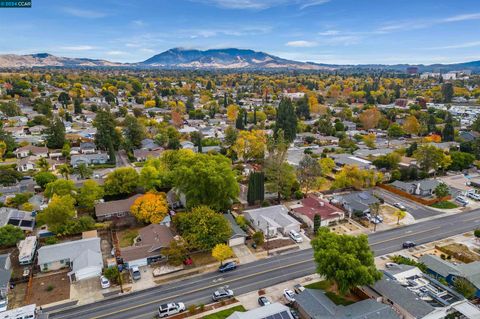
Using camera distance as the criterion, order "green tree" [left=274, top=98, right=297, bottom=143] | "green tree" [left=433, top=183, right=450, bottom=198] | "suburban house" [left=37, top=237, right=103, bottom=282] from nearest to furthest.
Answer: "suburban house" [left=37, top=237, right=103, bottom=282]
"green tree" [left=433, top=183, right=450, bottom=198]
"green tree" [left=274, top=98, right=297, bottom=143]

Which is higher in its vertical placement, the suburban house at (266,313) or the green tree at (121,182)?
the green tree at (121,182)

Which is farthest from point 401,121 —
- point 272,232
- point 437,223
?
point 272,232

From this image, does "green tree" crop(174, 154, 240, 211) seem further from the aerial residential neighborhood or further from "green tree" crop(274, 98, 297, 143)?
"green tree" crop(274, 98, 297, 143)

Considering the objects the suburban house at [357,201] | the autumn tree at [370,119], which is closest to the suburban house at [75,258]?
the suburban house at [357,201]

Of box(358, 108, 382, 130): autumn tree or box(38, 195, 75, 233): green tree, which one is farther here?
box(358, 108, 382, 130): autumn tree

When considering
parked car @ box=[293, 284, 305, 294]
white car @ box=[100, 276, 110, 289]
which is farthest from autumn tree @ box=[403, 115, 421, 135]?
white car @ box=[100, 276, 110, 289]

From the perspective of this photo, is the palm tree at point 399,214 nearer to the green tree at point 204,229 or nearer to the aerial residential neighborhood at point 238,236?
the aerial residential neighborhood at point 238,236

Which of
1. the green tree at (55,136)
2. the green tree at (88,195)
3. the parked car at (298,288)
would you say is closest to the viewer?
the parked car at (298,288)
